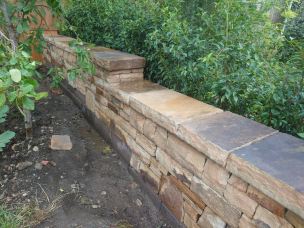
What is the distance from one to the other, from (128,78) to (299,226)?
2288mm

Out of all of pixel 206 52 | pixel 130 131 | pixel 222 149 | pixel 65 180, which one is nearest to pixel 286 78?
pixel 206 52

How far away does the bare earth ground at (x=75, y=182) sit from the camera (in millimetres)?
2186

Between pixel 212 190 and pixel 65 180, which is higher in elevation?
pixel 212 190

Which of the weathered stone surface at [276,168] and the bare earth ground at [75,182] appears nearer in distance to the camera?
the weathered stone surface at [276,168]

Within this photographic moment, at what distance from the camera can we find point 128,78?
286 cm

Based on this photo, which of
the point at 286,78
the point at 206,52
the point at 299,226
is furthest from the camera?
the point at 206,52

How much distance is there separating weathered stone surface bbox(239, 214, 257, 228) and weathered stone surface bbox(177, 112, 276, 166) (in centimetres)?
36

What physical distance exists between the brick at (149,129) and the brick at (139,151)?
25cm

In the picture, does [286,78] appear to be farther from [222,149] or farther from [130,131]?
[130,131]

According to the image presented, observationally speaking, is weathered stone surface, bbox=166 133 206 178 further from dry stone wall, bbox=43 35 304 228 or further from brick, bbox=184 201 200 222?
brick, bbox=184 201 200 222

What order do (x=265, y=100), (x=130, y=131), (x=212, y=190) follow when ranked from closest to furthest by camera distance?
1. (x=212, y=190)
2. (x=265, y=100)
3. (x=130, y=131)

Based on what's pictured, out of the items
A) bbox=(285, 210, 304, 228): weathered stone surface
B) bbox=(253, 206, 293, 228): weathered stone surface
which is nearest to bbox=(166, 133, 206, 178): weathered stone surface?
bbox=(253, 206, 293, 228): weathered stone surface

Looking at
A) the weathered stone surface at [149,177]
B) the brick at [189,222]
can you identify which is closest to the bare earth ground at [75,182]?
the weathered stone surface at [149,177]

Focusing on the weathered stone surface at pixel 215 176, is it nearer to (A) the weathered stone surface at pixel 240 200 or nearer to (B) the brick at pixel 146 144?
(A) the weathered stone surface at pixel 240 200
